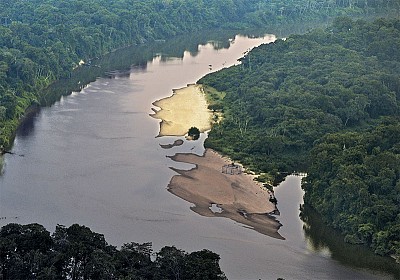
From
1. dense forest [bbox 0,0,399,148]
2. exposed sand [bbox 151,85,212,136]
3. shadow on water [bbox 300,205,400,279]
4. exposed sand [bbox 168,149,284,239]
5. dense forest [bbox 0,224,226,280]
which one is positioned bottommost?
shadow on water [bbox 300,205,400,279]

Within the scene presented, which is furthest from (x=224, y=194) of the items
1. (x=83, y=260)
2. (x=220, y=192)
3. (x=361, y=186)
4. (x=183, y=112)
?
(x=183, y=112)

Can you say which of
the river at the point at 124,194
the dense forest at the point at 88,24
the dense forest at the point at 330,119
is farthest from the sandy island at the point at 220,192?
the dense forest at the point at 88,24

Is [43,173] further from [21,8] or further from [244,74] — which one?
[21,8]

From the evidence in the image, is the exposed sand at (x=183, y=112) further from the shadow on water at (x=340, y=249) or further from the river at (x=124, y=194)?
the shadow on water at (x=340, y=249)

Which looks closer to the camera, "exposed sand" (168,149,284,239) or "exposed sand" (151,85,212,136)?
"exposed sand" (168,149,284,239)

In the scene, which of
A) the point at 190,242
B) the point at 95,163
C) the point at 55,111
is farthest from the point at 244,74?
the point at 190,242

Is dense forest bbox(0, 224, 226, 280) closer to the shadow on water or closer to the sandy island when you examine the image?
the shadow on water

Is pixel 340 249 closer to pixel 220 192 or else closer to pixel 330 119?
pixel 220 192

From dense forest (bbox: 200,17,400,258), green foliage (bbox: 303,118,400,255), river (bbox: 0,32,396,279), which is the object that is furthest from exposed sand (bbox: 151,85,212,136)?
green foliage (bbox: 303,118,400,255)
